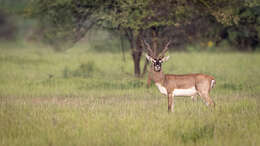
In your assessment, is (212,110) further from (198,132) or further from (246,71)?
(246,71)

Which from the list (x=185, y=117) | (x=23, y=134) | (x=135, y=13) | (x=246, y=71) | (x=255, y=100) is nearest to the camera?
(x=23, y=134)

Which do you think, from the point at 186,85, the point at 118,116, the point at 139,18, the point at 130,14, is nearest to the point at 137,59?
the point at 130,14

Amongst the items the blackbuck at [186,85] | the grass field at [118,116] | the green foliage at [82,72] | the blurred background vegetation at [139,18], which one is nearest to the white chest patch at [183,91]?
the blackbuck at [186,85]

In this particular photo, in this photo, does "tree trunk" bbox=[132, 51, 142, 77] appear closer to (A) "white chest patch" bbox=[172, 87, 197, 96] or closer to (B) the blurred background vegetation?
(B) the blurred background vegetation

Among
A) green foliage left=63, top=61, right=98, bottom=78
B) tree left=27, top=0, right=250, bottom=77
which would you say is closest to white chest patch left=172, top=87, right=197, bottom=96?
tree left=27, top=0, right=250, bottom=77

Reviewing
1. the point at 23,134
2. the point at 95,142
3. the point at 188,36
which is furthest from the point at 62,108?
the point at 188,36

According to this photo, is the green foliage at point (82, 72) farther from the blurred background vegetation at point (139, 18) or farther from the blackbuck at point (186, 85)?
the blackbuck at point (186, 85)

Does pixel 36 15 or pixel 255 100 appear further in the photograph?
pixel 36 15

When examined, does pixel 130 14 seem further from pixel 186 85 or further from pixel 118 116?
pixel 118 116

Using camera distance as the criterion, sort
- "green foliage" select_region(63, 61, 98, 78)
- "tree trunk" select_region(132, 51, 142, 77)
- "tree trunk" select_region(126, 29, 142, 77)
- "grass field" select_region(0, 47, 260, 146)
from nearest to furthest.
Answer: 1. "grass field" select_region(0, 47, 260, 146)
2. "tree trunk" select_region(126, 29, 142, 77)
3. "tree trunk" select_region(132, 51, 142, 77)
4. "green foliage" select_region(63, 61, 98, 78)

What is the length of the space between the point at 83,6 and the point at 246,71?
839 cm

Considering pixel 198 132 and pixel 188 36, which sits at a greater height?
pixel 188 36

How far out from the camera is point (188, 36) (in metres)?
17.1

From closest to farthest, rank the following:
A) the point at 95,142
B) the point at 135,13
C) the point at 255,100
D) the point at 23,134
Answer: the point at 95,142 → the point at 23,134 → the point at 255,100 → the point at 135,13
